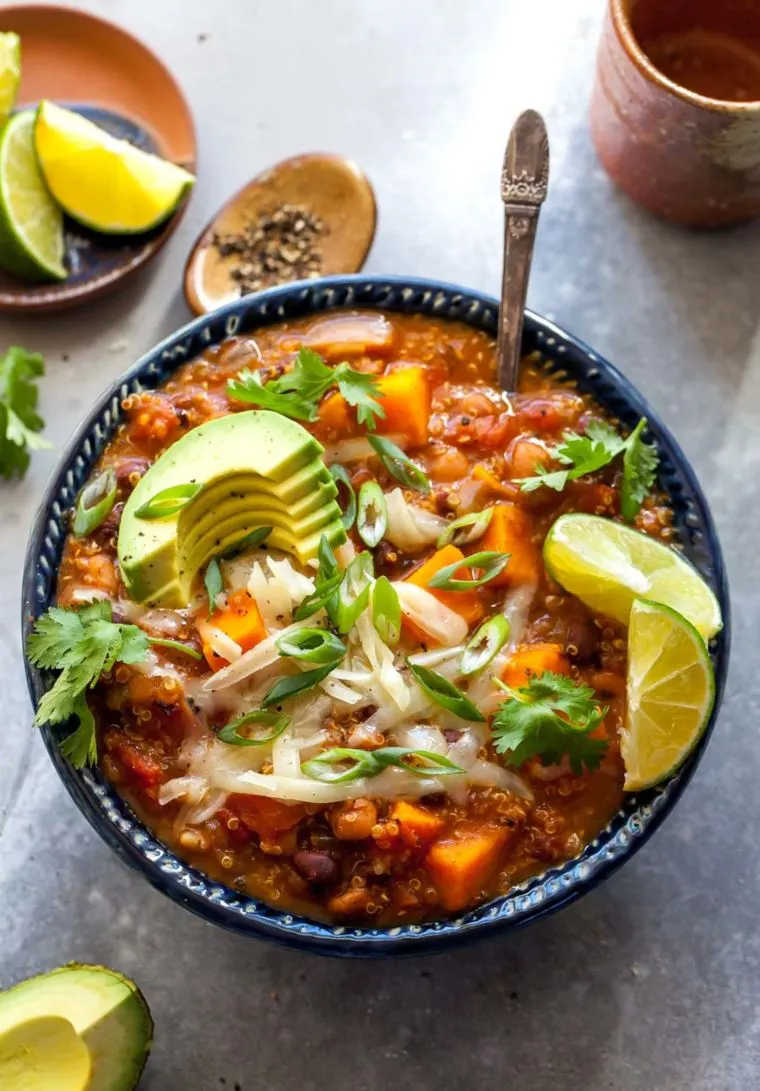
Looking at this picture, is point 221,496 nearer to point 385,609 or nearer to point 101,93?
point 385,609

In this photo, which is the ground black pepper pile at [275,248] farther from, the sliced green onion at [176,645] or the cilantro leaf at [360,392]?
A: the sliced green onion at [176,645]

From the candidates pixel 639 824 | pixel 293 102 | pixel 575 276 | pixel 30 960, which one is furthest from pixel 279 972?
pixel 293 102

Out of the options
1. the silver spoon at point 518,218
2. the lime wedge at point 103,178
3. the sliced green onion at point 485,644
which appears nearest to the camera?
the sliced green onion at point 485,644

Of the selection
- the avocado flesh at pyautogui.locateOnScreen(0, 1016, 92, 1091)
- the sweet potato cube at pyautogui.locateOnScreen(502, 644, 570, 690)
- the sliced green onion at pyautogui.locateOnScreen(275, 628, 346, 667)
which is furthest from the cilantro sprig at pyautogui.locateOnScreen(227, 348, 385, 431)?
the avocado flesh at pyautogui.locateOnScreen(0, 1016, 92, 1091)

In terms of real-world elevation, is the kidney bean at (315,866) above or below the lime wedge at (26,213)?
below

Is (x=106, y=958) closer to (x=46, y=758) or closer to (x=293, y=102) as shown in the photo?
(x=46, y=758)

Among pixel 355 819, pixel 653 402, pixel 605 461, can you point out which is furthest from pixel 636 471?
pixel 355 819

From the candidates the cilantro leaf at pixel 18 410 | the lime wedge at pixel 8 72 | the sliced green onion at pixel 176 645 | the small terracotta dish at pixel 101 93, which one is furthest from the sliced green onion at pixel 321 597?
the lime wedge at pixel 8 72

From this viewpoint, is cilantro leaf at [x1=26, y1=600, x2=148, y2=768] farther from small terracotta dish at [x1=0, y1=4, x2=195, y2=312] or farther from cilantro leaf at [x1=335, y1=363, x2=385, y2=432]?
small terracotta dish at [x1=0, y1=4, x2=195, y2=312]
